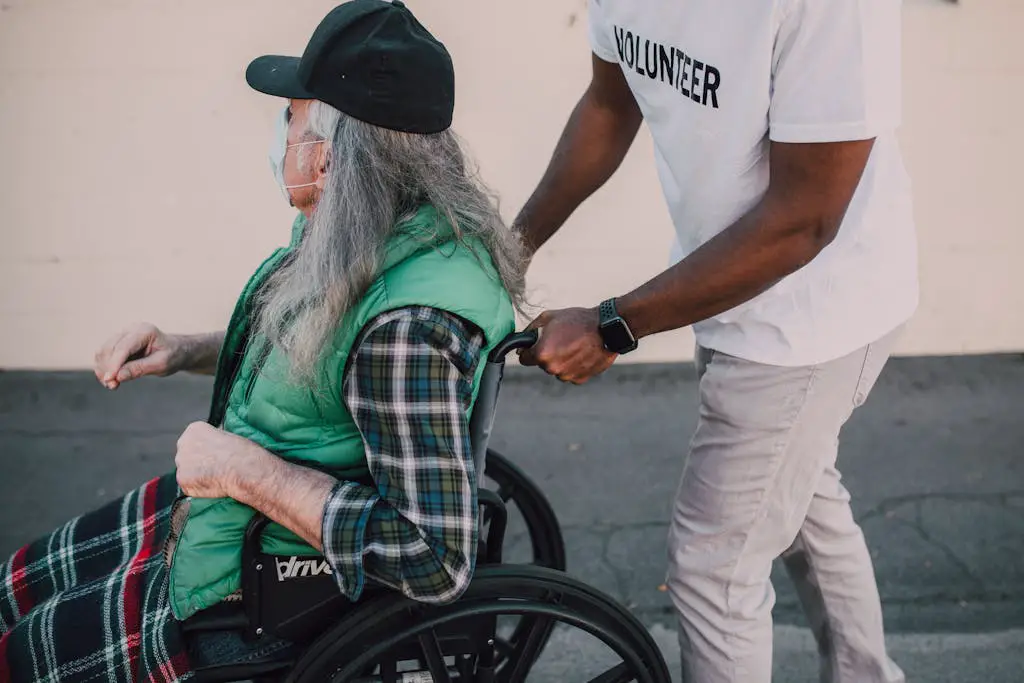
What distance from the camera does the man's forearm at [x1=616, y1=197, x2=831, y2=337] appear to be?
1.74 metres

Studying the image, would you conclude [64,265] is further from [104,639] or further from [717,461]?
[717,461]

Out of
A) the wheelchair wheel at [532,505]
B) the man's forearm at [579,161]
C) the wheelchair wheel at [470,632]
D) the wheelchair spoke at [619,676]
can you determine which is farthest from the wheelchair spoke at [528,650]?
the man's forearm at [579,161]

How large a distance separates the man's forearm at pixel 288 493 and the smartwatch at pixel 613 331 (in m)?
0.52

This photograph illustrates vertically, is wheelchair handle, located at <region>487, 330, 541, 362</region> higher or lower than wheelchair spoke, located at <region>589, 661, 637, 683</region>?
higher

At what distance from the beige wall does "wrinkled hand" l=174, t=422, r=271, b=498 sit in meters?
2.31

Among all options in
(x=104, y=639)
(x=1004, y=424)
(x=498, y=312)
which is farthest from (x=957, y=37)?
(x=104, y=639)

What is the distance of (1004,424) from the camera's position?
393 cm

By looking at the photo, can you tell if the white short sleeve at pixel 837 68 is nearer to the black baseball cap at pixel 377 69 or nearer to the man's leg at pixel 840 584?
the black baseball cap at pixel 377 69

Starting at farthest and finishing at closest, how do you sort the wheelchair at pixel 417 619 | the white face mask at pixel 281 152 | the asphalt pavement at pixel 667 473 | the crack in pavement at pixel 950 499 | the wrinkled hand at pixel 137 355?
the crack in pavement at pixel 950 499 → the asphalt pavement at pixel 667 473 → the wrinkled hand at pixel 137 355 → the white face mask at pixel 281 152 → the wheelchair at pixel 417 619

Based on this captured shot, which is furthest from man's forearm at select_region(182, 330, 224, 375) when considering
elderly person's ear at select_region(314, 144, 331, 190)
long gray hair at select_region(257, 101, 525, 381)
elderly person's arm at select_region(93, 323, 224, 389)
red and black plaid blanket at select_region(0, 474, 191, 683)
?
elderly person's ear at select_region(314, 144, 331, 190)

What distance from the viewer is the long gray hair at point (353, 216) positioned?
1.63 m

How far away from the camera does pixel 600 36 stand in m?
2.11

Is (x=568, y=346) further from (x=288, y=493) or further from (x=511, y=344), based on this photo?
(x=288, y=493)

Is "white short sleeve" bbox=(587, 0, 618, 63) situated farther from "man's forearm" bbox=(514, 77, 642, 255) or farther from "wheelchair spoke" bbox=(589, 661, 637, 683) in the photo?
"wheelchair spoke" bbox=(589, 661, 637, 683)
